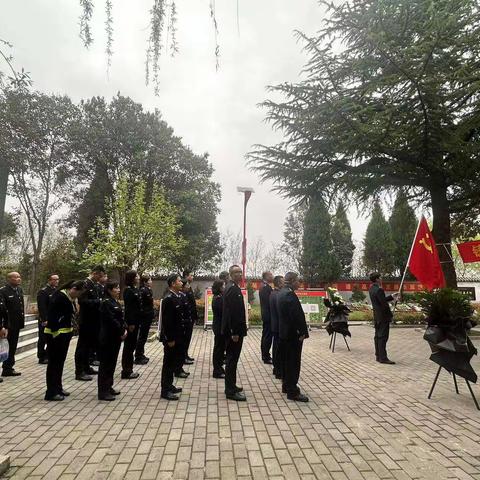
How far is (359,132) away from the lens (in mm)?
10500

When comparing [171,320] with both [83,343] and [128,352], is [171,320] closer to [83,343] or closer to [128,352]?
[128,352]

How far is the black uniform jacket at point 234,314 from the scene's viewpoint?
17.8 ft

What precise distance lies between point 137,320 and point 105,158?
70.8ft

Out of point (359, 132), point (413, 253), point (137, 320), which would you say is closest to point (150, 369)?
point (137, 320)

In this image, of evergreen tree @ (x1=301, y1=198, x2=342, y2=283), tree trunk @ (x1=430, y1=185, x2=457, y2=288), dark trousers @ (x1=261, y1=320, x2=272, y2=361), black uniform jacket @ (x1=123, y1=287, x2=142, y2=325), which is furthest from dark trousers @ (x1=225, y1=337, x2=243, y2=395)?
evergreen tree @ (x1=301, y1=198, x2=342, y2=283)

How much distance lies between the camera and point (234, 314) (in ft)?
17.9

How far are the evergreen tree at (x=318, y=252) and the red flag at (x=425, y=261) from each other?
59.9ft

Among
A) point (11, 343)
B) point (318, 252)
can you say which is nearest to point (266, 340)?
point (11, 343)

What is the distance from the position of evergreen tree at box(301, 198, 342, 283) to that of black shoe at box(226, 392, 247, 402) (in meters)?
23.8

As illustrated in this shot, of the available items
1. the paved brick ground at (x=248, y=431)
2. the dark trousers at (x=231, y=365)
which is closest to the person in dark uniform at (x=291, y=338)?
the paved brick ground at (x=248, y=431)

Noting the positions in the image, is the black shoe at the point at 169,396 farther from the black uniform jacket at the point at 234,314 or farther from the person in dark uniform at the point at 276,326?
the person in dark uniform at the point at 276,326

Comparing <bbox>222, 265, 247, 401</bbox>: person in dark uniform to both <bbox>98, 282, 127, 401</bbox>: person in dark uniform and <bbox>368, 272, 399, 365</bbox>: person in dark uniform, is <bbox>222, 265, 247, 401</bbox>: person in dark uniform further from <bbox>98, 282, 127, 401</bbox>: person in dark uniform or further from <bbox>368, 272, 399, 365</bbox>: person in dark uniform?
<bbox>368, 272, 399, 365</bbox>: person in dark uniform

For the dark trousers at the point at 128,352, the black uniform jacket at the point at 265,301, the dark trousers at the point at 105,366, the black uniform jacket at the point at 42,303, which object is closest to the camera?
the dark trousers at the point at 105,366

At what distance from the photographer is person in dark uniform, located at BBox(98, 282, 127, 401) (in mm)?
5320
